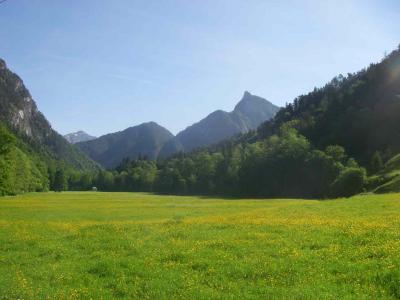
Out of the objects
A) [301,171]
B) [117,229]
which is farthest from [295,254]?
[301,171]

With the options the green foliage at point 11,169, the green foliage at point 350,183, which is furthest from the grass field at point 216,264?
the green foliage at point 11,169

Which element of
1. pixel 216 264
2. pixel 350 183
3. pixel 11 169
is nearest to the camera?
pixel 216 264

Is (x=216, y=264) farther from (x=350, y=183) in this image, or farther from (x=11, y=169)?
(x=11, y=169)

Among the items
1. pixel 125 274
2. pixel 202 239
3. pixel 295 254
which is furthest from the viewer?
pixel 202 239

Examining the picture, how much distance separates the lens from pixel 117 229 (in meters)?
37.7

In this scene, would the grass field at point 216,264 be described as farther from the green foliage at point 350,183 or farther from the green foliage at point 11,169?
the green foliage at point 11,169

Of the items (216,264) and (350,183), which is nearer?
(216,264)

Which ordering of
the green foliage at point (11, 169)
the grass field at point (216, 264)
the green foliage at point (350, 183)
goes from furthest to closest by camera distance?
the green foliage at point (11, 169), the green foliage at point (350, 183), the grass field at point (216, 264)

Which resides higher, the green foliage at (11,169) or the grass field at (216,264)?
the green foliage at (11,169)

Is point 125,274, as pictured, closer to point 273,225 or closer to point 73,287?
point 73,287

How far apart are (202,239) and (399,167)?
338 ft

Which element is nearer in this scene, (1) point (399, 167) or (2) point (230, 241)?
(2) point (230, 241)

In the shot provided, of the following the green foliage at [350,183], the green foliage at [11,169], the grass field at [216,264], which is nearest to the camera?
the grass field at [216,264]

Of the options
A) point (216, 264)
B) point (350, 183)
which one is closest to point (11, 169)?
point (350, 183)
